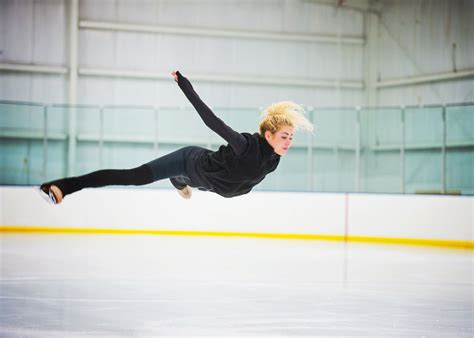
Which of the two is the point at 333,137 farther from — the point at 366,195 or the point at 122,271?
the point at 122,271

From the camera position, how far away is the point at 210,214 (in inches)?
473

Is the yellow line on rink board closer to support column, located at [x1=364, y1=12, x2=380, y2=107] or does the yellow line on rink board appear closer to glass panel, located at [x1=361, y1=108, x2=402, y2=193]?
glass panel, located at [x1=361, y1=108, x2=402, y2=193]

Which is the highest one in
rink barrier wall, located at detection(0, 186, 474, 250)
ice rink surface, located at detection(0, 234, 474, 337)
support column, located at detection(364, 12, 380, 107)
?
support column, located at detection(364, 12, 380, 107)

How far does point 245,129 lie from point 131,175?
6.98 m

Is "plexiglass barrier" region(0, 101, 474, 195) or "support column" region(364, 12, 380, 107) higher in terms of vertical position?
"support column" region(364, 12, 380, 107)

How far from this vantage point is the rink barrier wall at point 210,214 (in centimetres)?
1158

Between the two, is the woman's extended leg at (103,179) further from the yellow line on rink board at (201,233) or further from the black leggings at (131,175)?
the yellow line on rink board at (201,233)

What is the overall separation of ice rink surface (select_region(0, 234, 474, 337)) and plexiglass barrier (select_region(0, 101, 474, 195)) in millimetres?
1743

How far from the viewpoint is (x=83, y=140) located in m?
11.5

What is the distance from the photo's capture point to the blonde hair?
16.4 feet

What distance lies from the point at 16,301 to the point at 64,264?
96.7 inches

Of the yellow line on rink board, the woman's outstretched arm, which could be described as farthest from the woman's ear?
the yellow line on rink board

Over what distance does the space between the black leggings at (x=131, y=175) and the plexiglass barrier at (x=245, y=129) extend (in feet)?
21.0

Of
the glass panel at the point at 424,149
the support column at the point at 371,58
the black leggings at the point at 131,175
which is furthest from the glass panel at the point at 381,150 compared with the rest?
the black leggings at the point at 131,175
